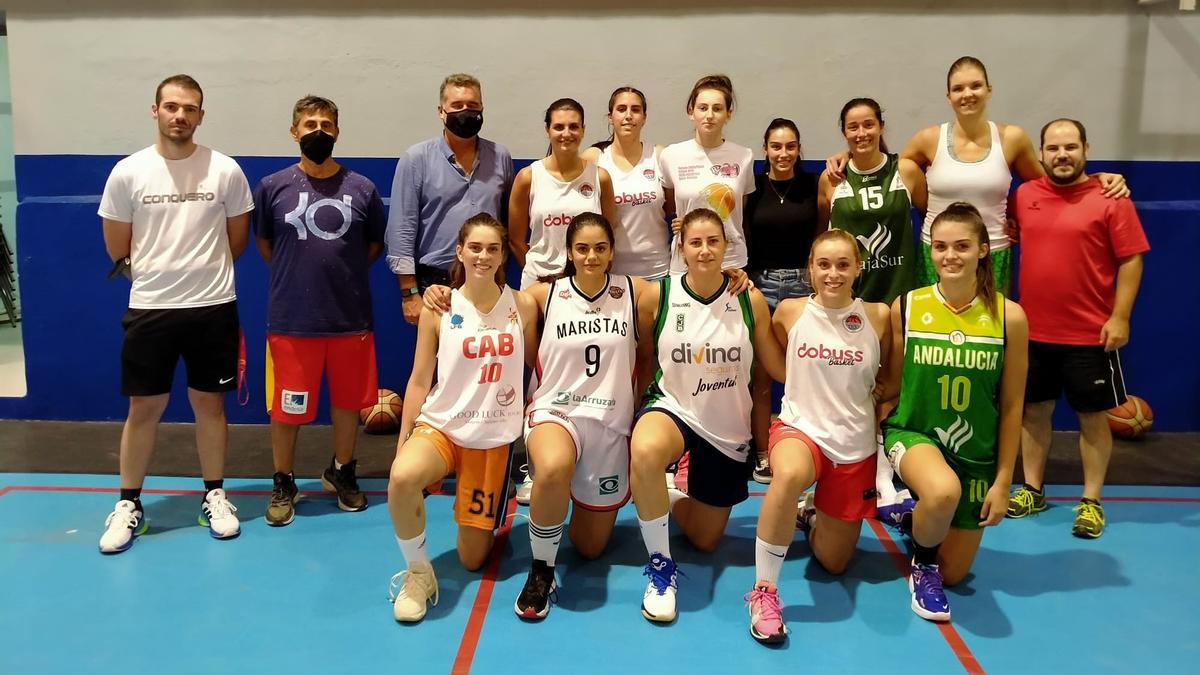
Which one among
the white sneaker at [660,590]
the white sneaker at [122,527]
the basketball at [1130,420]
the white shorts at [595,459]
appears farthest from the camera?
the basketball at [1130,420]

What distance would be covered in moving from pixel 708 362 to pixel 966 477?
3.60 ft

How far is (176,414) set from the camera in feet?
19.0

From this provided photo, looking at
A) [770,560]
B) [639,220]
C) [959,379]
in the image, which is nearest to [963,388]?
[959,379]

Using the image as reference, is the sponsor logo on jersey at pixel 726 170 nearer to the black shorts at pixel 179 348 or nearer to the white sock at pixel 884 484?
the white sock at pixel 884 484

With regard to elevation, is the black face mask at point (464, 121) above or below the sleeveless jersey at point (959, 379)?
above

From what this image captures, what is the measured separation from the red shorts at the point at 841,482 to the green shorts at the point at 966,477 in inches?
5.2

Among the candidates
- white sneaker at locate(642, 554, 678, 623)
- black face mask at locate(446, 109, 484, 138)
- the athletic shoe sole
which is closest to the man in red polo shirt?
the athletic shoe sole

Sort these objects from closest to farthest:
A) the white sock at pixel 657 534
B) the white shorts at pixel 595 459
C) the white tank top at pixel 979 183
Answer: the white sock at pixel 657 534 → the white shorts at pixel 595 459 → the white tank top at pixel 979 183

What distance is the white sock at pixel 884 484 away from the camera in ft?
13.3

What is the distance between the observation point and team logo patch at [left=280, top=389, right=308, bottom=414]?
13.4 ft

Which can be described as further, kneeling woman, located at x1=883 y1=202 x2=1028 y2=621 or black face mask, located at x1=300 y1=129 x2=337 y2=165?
black face mask, located at x1=300 y1=129 x2=337 y2=165

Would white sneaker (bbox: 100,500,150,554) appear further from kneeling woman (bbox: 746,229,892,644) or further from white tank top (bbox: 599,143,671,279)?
kneeling woman (bbox: 746,229,892,644)

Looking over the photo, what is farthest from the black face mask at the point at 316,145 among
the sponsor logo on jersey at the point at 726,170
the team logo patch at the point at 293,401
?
the sponsor logo on jersey at the point at 726,170

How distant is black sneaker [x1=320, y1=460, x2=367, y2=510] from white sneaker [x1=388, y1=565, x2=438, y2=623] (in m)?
0.97
